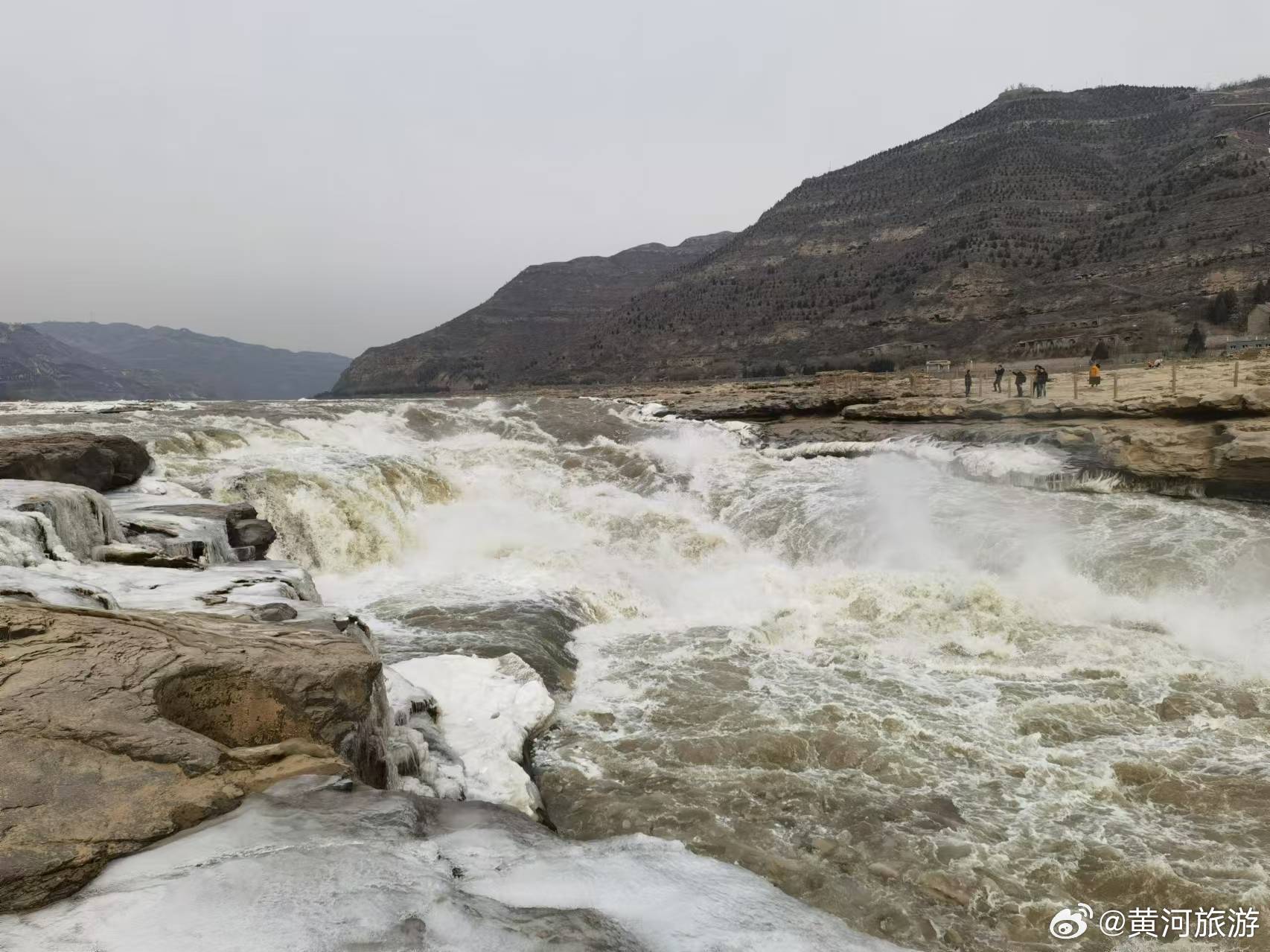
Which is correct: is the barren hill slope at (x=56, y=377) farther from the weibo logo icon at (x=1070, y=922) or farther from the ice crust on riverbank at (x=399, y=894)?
the weibo logo icon at (x=1070, y=922)

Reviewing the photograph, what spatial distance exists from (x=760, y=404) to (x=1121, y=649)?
1573 cm

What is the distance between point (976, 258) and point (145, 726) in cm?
6045

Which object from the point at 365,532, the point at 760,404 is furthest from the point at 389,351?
the point at 365,532

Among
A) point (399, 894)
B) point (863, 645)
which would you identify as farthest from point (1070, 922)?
point (863, 645)

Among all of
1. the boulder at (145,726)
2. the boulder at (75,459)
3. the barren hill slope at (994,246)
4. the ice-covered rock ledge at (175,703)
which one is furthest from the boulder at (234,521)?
the barren hill slope at (994,246)

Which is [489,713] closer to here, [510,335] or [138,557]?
[138,557]

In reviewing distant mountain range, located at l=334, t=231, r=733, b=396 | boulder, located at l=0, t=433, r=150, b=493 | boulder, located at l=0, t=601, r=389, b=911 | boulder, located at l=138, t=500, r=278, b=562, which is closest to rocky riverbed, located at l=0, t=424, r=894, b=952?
boulder, located at l=0, t=601, r=389, b=911

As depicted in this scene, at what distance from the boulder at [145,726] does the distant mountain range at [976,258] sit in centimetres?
3879

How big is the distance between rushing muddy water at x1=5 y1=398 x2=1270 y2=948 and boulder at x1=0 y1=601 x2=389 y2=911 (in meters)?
1.82

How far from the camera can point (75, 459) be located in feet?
26.0

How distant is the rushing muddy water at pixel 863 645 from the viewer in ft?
13.5

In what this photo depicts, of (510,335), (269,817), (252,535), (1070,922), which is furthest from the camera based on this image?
(510,335)

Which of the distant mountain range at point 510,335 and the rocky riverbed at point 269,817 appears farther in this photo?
the distant mountain range at point 510,335

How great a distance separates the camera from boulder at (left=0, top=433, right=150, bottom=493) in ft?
24.4
